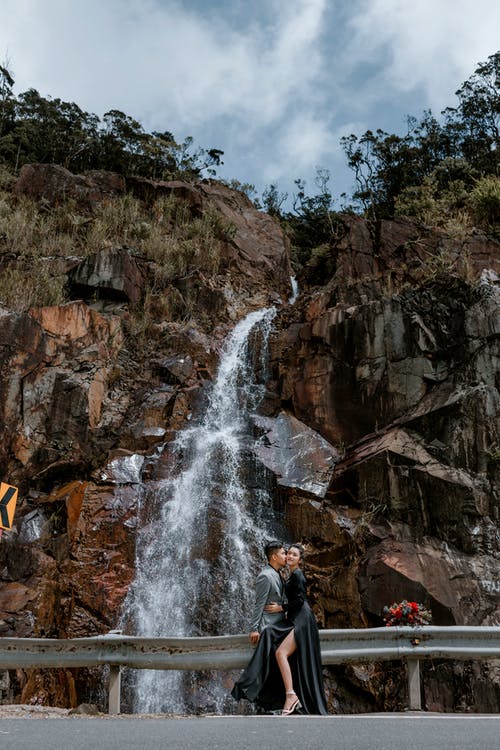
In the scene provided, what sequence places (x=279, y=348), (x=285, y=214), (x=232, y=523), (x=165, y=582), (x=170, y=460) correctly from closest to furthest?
1. (x=165, y=582)
2. (x=232, y=523)
3. (x=170, y=460)
4. (x=279, y=348)
5. (x=285, y=214)

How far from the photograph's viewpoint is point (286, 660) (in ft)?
21.4

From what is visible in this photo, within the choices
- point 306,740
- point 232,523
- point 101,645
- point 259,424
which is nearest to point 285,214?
point 259,424

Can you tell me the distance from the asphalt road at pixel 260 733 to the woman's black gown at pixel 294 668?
0.37m

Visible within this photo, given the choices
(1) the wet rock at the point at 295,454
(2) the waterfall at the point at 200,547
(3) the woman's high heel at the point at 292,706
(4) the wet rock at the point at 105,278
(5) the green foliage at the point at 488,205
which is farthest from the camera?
(5) the green foliage at the point at 488,205

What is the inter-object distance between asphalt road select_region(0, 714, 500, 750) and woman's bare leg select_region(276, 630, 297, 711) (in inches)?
13.2

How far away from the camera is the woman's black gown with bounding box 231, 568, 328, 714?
6570 mm

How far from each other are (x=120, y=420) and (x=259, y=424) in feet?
10.8

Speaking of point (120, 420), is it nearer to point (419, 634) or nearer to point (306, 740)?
point (419, 634)

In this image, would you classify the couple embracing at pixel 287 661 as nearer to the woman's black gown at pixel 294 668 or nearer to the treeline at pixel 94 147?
the woman's black gown at pixel 294 668

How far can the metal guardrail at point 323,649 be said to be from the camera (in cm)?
732

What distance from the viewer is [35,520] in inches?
558

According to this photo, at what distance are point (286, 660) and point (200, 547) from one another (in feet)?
23.2

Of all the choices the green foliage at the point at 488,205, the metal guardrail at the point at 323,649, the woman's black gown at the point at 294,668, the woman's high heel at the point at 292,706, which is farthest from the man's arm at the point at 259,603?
the green foliage at the point at 488,205

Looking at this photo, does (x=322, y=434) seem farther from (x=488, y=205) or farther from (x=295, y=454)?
(x=488, y=205)
